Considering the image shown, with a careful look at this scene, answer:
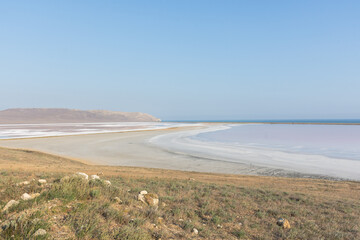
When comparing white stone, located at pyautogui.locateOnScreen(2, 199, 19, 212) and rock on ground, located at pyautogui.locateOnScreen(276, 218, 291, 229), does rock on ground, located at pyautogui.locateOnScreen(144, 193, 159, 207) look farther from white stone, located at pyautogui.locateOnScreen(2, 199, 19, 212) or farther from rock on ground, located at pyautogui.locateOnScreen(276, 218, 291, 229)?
rock on ground, located at pyautogui.locateOnScreen(276, 218, 291, 229)

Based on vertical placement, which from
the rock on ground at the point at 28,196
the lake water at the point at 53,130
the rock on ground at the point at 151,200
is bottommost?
the lake water at the point at 53,130

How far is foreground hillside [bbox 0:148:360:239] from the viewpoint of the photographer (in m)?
4.40

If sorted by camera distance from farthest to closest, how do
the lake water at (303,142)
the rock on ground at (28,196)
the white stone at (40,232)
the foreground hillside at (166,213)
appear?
the lake water at (303,142)
the rock on ground at (28,196)
the foreground hillside at (166,213)
the white stone at (40,232)

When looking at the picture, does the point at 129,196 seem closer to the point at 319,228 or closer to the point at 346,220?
the point at 319,228

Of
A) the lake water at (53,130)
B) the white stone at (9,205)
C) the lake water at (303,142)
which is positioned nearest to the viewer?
the white stone at (9,205)

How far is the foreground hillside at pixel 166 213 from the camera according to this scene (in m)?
4.40

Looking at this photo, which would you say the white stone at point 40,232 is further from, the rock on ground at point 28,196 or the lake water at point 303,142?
the lake water at point 303,142

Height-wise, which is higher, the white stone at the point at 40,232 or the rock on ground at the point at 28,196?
the rock on ground at the point at 28,196

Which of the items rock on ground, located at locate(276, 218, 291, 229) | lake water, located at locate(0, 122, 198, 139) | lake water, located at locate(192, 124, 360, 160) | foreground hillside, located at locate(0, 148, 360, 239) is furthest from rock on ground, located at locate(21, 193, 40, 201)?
lake water, located at locate(0, 122, 198, 139)

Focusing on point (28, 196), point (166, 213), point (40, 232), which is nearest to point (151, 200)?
point (166, 213)

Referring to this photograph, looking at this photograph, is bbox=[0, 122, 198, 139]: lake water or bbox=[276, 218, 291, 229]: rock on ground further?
bbox=[0, 122, 198, 139]: lake water

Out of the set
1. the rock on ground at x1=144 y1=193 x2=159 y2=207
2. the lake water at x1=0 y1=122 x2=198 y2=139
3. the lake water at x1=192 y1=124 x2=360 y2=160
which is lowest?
the lake water at x1=0 y1=122 x2=198 y2=139

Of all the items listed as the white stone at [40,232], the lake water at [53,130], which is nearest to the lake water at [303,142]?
the white stone at [40,232]

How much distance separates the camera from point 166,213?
627 centimetres
